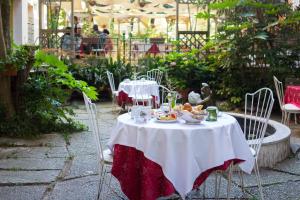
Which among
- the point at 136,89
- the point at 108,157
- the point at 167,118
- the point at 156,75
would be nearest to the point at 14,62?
the point at 136,89

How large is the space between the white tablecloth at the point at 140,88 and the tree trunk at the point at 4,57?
2.47 metres

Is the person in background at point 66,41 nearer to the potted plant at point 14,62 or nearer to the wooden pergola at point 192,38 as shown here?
the wooden pergola at point 192,38

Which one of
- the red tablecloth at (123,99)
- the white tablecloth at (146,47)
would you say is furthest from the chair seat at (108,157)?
the white tablecloth at (146,47)

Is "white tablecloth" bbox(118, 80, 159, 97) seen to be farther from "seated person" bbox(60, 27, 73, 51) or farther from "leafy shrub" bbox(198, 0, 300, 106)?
"seated person" bbox(60, 27, 73, 51)

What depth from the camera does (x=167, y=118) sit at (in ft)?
11.9

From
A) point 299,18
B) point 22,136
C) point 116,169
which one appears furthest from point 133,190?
point 299,18

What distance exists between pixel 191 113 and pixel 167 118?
0.20 m

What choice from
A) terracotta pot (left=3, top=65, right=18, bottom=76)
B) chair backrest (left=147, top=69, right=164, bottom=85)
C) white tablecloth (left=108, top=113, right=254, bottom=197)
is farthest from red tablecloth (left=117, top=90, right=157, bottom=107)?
white tablecloth (left=108, top=113, right=254, bottom=197)

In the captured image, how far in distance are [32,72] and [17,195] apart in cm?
385

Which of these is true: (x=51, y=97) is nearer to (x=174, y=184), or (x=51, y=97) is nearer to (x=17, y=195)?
(x=17, y=195)

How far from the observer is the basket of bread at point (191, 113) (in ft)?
11.4

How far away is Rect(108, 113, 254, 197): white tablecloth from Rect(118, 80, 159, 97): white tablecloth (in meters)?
4.96

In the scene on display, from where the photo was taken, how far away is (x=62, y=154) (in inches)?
225

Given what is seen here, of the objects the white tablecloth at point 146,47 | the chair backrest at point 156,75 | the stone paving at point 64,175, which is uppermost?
the white tablecloth at point 146,47
